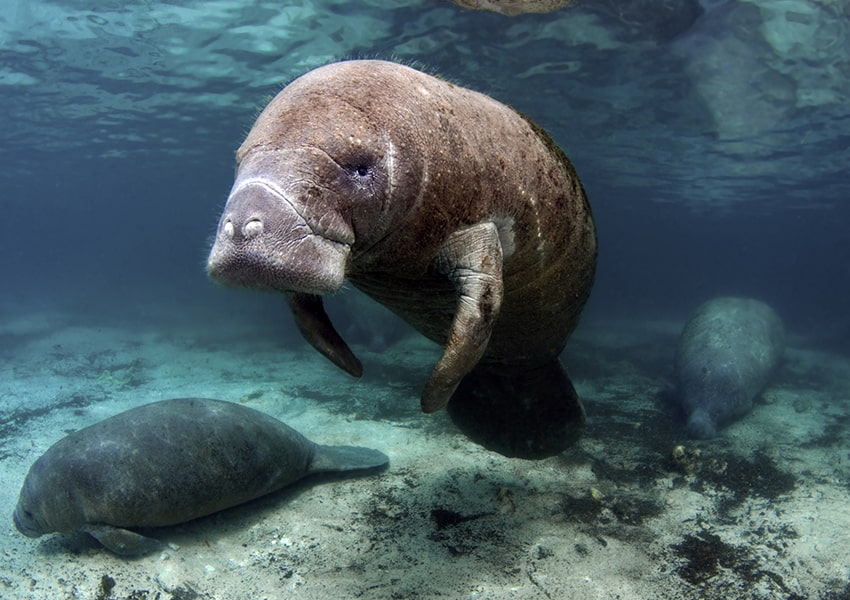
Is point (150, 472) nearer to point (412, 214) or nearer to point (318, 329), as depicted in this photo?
point (318, 329)

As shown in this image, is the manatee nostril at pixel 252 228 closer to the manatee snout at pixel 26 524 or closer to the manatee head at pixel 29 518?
the manatee head at pixel 29 518

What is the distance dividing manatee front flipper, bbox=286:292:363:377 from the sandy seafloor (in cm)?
160

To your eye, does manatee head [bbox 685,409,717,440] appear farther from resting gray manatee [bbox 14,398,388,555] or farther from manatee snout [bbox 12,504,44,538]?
manatee snout [bbox 12,504,44,538]

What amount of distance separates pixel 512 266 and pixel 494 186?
1.92 ft

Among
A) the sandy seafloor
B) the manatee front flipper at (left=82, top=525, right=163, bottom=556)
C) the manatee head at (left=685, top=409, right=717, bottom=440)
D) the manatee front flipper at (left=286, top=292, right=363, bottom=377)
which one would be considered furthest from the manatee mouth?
the manatee head at (left=685, top=409, right=717, bottom=440)

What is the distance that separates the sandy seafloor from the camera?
381cm

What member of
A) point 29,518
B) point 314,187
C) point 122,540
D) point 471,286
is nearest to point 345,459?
point 122,540

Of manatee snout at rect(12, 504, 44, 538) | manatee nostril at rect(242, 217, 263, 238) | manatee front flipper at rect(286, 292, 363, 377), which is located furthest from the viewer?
manatee snout at rect(12, 504, 44, 538)

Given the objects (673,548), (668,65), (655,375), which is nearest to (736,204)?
(668,65)

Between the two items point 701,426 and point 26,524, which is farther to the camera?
point 701,426

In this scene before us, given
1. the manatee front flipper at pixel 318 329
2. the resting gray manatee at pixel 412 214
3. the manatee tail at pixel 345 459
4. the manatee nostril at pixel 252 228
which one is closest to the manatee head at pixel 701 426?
the manatee tail at pixel 345 459

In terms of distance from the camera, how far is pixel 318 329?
3414 mm

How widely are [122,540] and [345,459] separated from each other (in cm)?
215

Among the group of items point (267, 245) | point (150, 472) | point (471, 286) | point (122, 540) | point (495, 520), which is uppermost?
point (267, 245)
